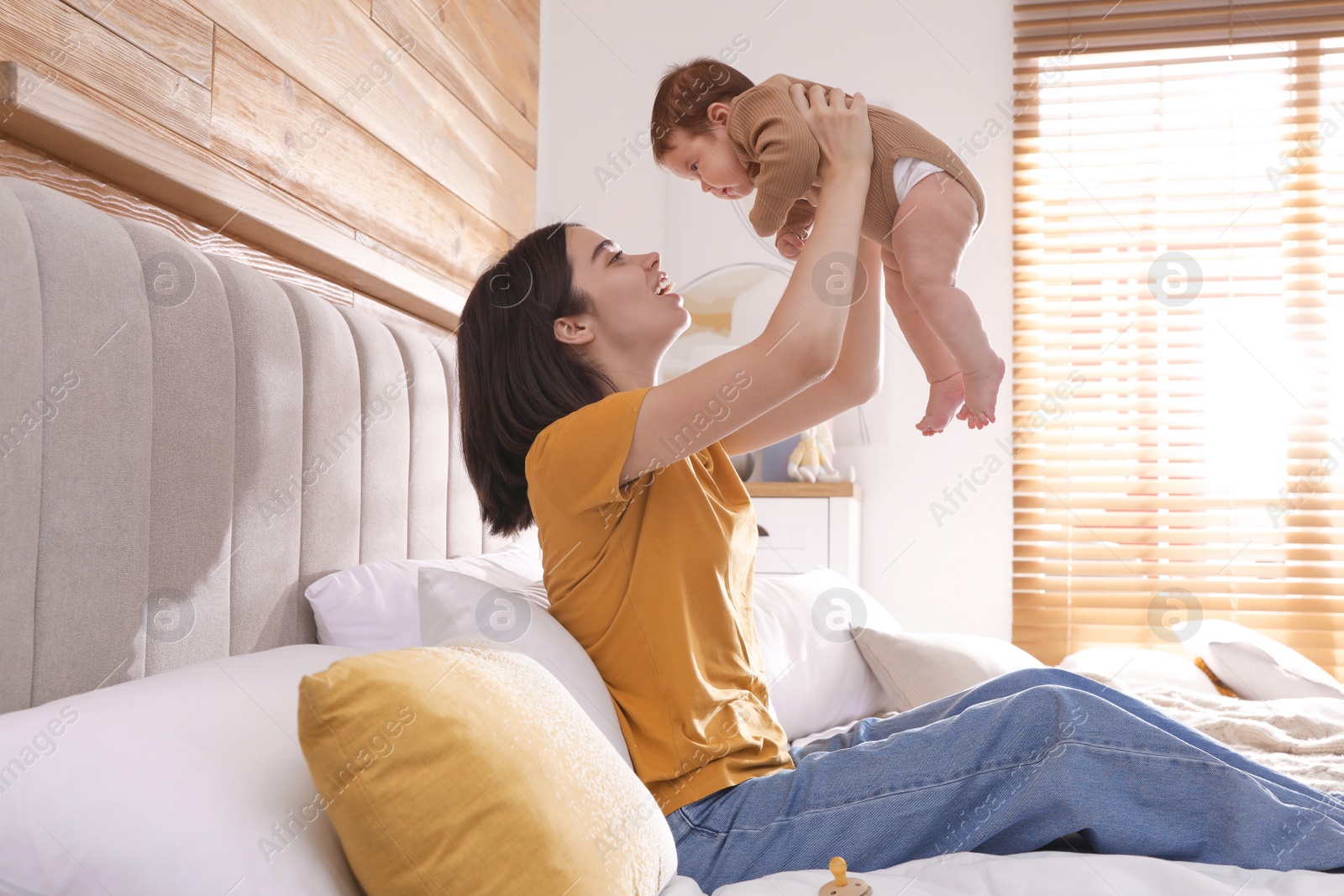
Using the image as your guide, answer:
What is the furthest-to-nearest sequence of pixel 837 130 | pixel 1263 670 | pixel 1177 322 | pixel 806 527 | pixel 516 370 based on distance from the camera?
pixel 1177 322
pixel 806 527
pixel 1263 670
pixel 516 370
pixel 837 130

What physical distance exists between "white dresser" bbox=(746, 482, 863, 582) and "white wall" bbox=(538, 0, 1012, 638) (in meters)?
0.31

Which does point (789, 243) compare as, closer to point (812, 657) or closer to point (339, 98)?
point (812, 657)

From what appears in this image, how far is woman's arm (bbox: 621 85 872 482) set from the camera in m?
0.92

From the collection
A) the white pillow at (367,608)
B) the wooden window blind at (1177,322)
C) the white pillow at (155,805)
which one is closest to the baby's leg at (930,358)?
the white pillow at (367,608)

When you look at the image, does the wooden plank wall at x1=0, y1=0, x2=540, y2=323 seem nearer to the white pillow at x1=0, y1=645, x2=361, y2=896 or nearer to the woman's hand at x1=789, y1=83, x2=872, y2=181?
the white pillow at x1=0, y1=645, x2=361, y2=896

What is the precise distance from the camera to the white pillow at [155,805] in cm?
61

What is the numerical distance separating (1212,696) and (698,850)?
1066 millimetres

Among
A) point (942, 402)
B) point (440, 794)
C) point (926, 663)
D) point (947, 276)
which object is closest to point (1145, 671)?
point (926, 663)

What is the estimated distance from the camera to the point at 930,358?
123 cm

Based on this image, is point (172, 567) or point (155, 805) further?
point (172, 567)

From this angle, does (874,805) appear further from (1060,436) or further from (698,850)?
(1060,436)

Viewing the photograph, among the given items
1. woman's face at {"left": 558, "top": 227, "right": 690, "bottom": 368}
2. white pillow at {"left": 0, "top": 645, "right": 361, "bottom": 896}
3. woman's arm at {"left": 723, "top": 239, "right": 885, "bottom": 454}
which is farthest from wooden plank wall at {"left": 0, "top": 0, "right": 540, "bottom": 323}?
woman's arm at {"left": 723, "top": 239, "right": 885, "bottom": 454}

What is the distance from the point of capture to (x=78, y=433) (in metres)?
0.86

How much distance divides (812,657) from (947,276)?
681 millimetres
